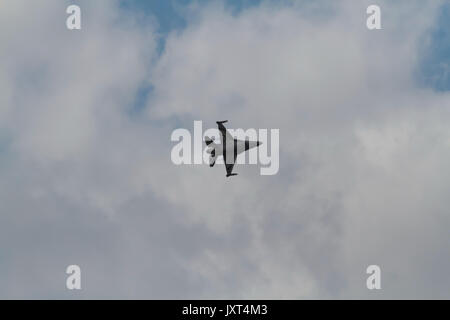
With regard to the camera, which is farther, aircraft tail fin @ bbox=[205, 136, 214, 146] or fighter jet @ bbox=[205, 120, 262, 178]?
aircraft tail fin @ bbox=[205, 136, 214, 146]

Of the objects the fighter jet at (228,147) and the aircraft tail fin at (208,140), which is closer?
the fighter jet at (228,147)

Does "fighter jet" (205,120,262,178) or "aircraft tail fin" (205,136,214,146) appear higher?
"aircraft tail fin" (205,136,214,146)

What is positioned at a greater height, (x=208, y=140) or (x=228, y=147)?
(x=208, y=140)

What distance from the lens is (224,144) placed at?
15800 centimetres

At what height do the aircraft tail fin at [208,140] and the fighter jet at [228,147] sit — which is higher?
the aircraft tail fin at [208,140]

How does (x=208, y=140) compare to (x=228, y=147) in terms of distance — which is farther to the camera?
(x=208, y=140)
